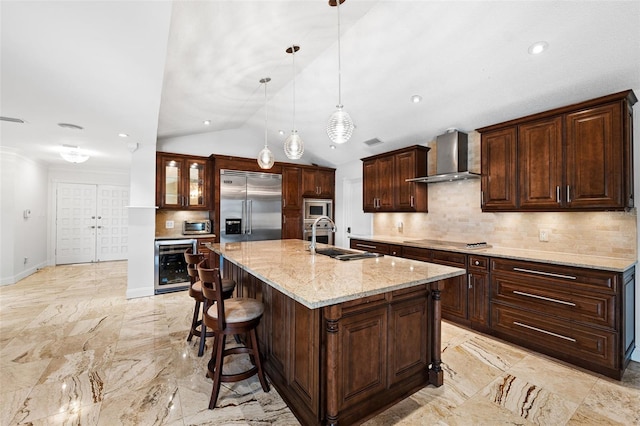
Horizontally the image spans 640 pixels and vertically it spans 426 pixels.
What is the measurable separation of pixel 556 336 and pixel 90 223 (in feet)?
30.9

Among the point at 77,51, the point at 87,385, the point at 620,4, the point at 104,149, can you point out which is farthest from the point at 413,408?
the point at 104,149

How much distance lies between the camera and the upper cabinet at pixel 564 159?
2428mm

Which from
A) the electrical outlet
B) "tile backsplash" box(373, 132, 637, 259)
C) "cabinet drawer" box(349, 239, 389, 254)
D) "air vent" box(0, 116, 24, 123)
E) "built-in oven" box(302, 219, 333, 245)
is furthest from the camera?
"built-in oven" box(302, 219, 333, 245)

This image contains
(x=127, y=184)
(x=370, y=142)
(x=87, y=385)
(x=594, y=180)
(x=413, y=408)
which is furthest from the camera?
(x=127, y=184)

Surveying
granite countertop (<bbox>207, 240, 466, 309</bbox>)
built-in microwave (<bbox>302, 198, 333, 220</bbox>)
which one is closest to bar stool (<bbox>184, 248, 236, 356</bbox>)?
granite countertop (<bbox>207, 240, 466, 309</bbox>)

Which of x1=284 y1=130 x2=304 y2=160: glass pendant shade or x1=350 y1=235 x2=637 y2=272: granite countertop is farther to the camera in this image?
x1=284 y1=130 x2=304 y2=160: glass pendant shade

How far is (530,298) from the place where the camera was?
8.87ft

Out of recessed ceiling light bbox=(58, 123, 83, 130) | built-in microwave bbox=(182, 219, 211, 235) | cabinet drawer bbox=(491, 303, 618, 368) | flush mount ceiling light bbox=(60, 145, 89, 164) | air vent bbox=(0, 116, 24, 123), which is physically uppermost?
air vent bbox=(0, 116, 24, 123)

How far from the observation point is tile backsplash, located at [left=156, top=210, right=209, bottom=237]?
17.1ft

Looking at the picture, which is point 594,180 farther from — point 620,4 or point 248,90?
point 248,90

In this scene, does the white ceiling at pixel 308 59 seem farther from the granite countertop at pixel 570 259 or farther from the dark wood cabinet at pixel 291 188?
the dark wood cabinet at pixel 291 188

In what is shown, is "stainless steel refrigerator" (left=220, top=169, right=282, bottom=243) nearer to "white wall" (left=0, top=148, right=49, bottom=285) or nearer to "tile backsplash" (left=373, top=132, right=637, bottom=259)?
"tile backsplash" (left=373, top=132, right=637, bottom=259)

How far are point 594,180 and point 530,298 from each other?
122 cm

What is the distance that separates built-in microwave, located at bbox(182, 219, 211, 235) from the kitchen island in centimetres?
324
